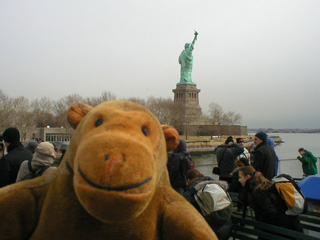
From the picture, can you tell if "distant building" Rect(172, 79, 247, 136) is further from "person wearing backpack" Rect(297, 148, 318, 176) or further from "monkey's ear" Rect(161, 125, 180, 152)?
"monkey's ear" Rect(161, 125, 180, 152)

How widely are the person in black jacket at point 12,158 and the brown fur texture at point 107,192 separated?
214cm

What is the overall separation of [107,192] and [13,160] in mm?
2957

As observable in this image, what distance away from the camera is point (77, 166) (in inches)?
49.1

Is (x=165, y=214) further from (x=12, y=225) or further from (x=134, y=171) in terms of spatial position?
(x=12, y=225)

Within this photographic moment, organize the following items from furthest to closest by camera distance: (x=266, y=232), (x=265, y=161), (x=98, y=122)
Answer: (x=265, y=161), (x=266, y=232), (x=98, y=122)

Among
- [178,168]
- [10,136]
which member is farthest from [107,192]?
[178,168]

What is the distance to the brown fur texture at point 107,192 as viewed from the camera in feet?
3.87

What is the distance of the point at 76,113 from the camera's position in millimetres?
1696

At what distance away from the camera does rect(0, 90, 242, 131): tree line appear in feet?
127

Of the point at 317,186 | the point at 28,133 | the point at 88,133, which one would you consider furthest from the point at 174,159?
the point at 28,133

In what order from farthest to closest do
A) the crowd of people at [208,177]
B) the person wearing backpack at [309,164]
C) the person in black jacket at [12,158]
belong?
the person wearing backpack at [309,164]
the person in black jacket at [12,158]
the crowd of people at [208,177]

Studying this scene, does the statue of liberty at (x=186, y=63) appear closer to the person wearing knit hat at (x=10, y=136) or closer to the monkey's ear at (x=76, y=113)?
the person wearing knit hat at (x=10, y=136)

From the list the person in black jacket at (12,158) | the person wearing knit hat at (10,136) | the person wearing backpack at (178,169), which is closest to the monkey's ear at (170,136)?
the person in black jacket at (12,158)

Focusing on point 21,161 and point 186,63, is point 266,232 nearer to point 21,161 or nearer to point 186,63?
point 21,161
